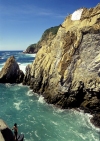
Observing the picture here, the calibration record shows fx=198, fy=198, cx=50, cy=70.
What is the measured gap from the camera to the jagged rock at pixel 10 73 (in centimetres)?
4948

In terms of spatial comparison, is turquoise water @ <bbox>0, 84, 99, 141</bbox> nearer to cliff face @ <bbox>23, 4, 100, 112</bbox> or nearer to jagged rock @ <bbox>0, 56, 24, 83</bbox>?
cliff face @ <bbox>23, 4, 100, 112</bbox>

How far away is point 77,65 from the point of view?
32.9 meters

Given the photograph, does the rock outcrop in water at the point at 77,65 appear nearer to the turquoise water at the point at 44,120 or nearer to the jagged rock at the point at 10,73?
the turquoise water at the point at 44,120

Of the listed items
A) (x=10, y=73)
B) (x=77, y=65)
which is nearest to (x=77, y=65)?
(x=77, y=65)

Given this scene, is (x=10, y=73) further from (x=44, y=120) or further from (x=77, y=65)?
(x=44, y=120)

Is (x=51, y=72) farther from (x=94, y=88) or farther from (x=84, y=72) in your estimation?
(x=94, y=88)

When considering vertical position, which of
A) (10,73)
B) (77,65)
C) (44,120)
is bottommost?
(44,120)

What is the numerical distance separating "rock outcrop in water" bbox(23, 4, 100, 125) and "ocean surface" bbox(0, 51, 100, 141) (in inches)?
78.8

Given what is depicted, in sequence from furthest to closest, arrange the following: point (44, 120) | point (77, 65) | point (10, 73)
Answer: point (10, 73) < point (77, 65) < point (44, 120)

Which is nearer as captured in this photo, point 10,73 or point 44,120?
point 44,120

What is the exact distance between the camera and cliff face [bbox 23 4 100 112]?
100ft

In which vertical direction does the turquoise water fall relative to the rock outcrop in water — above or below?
below

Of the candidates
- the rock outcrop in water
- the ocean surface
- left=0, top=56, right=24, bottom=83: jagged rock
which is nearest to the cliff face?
the rock outcrop in water

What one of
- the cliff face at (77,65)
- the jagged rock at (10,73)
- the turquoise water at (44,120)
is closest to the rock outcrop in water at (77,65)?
the cliff face at (77,65)
